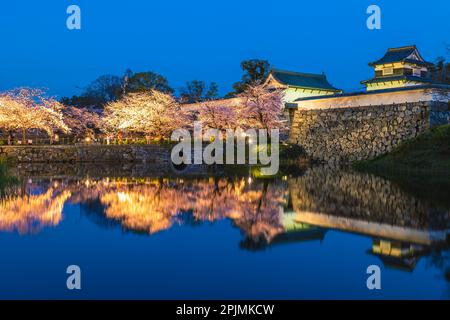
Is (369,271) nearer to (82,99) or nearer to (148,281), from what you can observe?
(148,281)

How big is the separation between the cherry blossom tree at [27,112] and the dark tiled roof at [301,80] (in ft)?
61.8

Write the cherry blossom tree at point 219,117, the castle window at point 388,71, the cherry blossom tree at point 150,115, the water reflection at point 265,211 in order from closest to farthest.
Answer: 1. the water reflection at point 265,211
2. the castle window at point 388,71
3. the cherry blossom tree at point 219,117
4. the cherry blossom tree at point 150,115

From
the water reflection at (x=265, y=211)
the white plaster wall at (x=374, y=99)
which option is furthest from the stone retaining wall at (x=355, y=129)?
the water reflection at (x=265, y=211)

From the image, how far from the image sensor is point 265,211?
12203 mm

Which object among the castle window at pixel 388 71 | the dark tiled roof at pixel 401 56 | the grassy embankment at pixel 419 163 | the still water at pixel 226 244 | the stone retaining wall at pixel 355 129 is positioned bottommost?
the still water at pixel 226 244

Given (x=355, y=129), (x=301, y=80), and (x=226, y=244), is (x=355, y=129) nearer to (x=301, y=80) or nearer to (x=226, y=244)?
(x=301, y=80)

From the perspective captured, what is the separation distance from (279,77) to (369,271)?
3700 cm

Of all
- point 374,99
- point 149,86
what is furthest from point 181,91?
point 374,99

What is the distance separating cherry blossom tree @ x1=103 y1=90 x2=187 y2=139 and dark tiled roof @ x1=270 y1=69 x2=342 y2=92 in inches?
351

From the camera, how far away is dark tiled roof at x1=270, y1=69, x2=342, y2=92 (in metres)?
42.6

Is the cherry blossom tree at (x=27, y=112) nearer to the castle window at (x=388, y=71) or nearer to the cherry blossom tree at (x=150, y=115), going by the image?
the cherry blossom tree at (x=150, y=115)

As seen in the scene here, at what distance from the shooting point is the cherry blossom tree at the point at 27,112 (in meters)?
37.7

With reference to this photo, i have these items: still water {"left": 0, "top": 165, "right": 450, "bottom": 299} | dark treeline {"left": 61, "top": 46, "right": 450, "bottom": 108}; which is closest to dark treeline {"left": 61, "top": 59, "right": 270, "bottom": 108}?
dark treeline {"left": 61, "top": 46, "right": 450, "bottom": 108}
